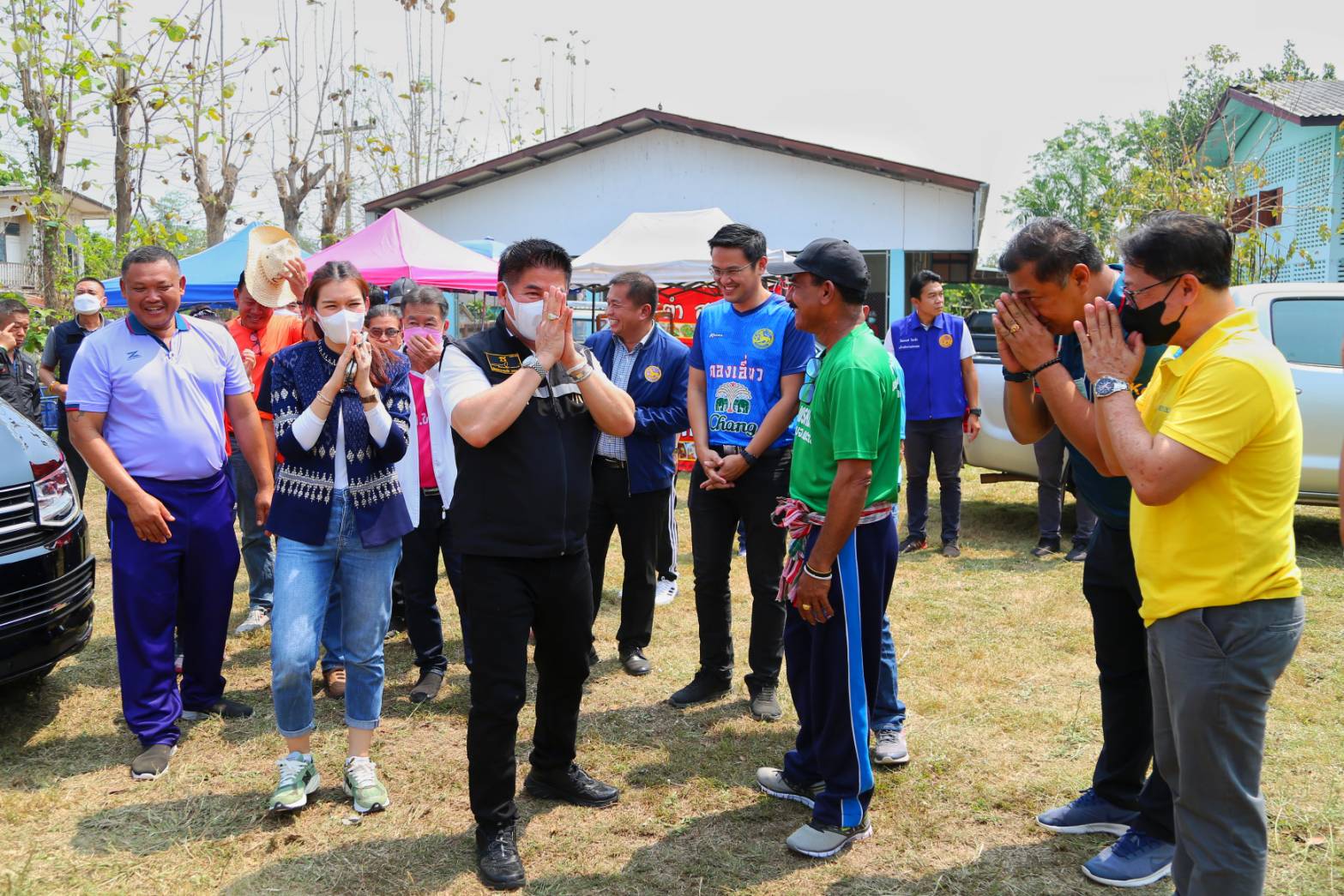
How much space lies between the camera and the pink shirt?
4918mm

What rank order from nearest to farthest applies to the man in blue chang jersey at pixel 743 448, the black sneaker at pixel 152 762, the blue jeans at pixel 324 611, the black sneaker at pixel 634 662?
1. the blue jeans at pixel 324 611
2. the black sneaker at pixel 152 762
3. the man in blue chang jersey at pixel 743 448
4. the black sneaker at pixel 634 662

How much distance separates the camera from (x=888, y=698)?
4.04m

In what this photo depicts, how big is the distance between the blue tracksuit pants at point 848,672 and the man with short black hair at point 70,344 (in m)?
6.73

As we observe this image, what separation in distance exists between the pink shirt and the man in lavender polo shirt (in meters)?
0.79

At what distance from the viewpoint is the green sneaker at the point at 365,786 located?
366 cm

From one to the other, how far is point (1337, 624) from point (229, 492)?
5.95 metres

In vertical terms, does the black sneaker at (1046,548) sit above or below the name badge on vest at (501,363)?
below

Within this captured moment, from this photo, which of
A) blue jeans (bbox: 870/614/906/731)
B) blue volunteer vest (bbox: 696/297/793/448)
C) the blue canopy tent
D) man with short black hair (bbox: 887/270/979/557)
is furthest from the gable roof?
blue jeans (bbox: 870/614/906/731)

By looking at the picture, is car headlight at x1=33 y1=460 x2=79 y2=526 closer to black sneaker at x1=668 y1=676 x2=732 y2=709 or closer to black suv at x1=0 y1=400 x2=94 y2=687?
black suv at x1=0 y1=400 x2=94 y2=687

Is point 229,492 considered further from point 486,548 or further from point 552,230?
point 552,230

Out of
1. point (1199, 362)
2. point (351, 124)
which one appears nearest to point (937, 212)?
point (351, 124)

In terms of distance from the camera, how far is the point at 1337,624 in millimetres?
5699

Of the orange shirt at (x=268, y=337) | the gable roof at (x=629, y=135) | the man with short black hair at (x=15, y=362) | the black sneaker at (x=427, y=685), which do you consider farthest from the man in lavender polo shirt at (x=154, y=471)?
the gable roof at (x=629, y=135)

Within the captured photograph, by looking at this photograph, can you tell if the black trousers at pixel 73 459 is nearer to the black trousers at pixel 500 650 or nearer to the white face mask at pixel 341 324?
the white face mask at pixel 341 324
